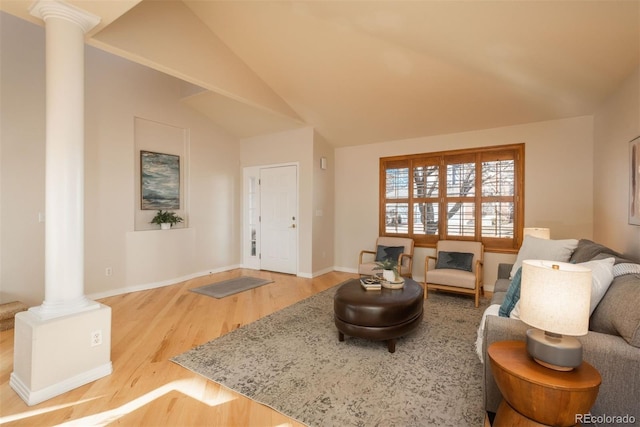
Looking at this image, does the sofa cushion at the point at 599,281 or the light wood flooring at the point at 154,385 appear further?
the light wood flooring at the point at 154,385

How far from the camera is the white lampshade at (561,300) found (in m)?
1.28

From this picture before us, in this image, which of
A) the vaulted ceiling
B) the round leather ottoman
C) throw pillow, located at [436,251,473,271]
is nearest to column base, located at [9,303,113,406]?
the round leather ottoman

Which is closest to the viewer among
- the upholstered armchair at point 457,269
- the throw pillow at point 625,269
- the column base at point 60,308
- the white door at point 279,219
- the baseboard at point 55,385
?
the throw pillow at point 625,269

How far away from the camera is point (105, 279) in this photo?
421cm

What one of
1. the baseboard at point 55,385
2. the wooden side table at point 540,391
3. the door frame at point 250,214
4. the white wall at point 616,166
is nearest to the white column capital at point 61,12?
the baseboard at point 55,385

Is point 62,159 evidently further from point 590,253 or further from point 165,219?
point 590,253

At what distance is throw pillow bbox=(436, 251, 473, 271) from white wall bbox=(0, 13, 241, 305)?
13.0 feet

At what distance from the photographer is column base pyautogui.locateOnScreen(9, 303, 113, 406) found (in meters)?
1.98

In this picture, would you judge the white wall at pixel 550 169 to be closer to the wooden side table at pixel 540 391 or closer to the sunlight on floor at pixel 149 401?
the wooden side table at pixel 540 391

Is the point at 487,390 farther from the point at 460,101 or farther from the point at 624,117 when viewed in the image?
the point at 460,101

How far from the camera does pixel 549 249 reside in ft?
9.47

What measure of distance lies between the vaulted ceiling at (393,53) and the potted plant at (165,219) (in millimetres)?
2098

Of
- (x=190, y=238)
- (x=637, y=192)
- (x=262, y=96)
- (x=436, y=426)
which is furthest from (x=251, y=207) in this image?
(x=637, y=192)

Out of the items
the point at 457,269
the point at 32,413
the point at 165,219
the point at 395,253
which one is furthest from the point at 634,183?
the point at 165,219
